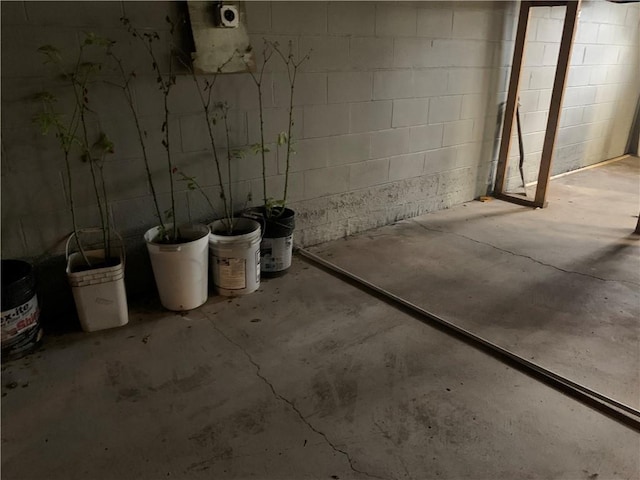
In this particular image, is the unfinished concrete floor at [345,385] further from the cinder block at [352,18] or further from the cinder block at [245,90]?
the cinder block at [352,18]

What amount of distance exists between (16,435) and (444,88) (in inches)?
138

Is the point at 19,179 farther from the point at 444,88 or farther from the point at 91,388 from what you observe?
the point at 444,88

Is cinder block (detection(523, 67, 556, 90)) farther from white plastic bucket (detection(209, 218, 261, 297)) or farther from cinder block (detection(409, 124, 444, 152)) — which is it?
white plastic bucket (detection(209, 218, 261, 297))

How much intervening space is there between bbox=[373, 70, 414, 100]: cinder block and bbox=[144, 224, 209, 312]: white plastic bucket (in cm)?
163

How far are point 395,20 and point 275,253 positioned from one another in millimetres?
1833

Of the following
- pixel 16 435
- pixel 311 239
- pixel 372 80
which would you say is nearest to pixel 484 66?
pixel 372 80

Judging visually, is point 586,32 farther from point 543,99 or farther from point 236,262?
point 236,262

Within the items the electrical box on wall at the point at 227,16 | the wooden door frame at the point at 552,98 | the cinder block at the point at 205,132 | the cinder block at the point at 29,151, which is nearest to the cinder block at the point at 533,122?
the wooden door frame at the point at 552,98

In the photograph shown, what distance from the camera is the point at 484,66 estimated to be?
13.4 feet

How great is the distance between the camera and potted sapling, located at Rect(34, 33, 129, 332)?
2.23m

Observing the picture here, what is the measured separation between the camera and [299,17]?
290cm

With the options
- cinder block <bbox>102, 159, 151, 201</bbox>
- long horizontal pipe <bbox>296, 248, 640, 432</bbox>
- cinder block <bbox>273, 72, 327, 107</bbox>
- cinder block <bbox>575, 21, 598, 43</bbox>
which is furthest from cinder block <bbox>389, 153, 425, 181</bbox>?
cinder block <bbox>575, 21, 598, 43</bbox>

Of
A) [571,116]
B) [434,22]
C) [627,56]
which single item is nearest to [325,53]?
[434,22]

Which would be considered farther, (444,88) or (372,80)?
(444,88)
